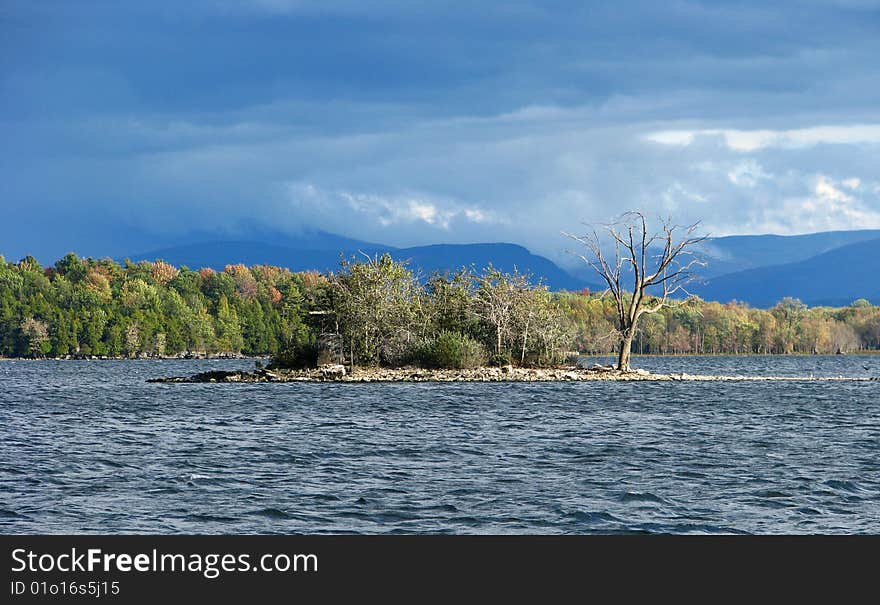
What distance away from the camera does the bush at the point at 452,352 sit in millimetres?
64875

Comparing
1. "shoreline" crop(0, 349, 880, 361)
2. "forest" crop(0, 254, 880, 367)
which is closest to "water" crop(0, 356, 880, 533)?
"forest" crop(0, 254, 880, 367)

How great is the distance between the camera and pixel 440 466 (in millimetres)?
26578

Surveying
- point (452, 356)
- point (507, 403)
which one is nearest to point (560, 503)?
point (507, 403)

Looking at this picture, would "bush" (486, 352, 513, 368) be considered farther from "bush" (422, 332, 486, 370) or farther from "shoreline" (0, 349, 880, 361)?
"shoreline" (0, 349, 880, 361)

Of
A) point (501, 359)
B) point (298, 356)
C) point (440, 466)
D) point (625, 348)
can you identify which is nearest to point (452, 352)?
point (501, 359)

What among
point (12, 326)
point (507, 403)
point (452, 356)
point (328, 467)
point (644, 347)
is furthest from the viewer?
point (644, 347)

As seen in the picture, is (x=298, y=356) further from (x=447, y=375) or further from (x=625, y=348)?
(x=625, y=348)

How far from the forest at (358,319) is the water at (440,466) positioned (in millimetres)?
14439

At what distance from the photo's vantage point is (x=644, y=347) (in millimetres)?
186250

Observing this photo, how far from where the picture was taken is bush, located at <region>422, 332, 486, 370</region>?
213 ft

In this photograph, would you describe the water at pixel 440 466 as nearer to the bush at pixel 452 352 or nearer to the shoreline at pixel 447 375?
the shoreline at pixel 447 375

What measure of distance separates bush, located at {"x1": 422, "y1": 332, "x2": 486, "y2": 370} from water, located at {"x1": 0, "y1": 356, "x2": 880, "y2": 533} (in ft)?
45.2
